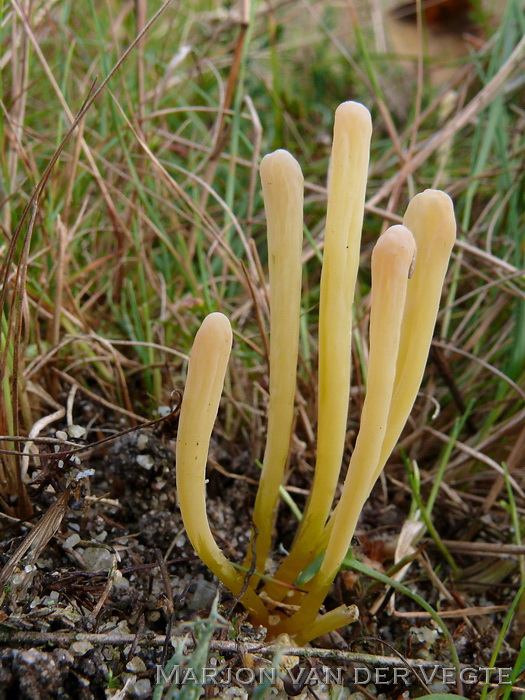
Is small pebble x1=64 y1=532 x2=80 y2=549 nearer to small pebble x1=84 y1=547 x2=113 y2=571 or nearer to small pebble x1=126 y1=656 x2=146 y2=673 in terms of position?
small pebble x1=84 y1=547 x2=113 y2=571

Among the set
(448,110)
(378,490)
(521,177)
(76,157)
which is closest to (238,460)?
(378,490)

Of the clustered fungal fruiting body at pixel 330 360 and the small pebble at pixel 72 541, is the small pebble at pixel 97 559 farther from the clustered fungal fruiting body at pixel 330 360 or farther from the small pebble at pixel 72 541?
the clustered fungal fruiting body at pixel 330 360

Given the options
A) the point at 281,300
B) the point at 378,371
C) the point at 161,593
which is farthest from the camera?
the point at 161,593

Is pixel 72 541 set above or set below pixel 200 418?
below

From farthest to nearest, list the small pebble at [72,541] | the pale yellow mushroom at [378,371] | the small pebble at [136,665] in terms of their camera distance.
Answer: the small pebble at [72,541], the small pebble at [136,665], the pale yellow mushroom at [378,371]

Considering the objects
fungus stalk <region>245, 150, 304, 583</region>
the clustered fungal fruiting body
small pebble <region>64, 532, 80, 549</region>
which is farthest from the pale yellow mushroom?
small pebble <region>64, 532, 80, 549</region>

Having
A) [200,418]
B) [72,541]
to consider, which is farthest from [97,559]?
[200,418]

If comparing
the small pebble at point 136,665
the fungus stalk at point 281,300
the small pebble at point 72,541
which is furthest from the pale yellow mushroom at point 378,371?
the small pebble at point 72,541

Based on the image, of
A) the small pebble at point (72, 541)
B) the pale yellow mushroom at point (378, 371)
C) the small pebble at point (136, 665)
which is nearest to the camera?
the pale yellow mushroom at point (378, 371)

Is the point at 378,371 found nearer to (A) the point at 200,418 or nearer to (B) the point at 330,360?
(B) the point at 330,360
